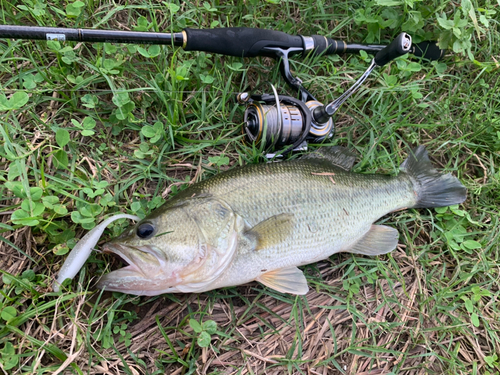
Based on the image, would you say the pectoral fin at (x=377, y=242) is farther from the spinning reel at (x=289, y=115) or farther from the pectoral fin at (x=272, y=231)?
the spinning reel at (x=289, y=115)

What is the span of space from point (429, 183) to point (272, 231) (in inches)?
63.5

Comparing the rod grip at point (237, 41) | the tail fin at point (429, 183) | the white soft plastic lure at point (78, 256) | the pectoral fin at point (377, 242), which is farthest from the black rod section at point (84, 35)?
the tail fin at point (429, 183)

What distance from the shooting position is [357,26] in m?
3.26

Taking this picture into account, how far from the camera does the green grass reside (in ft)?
7.31

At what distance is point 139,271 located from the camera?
76.4 inches

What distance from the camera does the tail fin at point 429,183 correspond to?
282 cm

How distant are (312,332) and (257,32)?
245 cm

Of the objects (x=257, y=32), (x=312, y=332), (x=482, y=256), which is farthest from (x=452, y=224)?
(x=257, y=32)

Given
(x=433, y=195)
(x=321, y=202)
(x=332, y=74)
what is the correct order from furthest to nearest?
1. (x=332, y=74)
2. (x=433, y=195)
3. (x=321, y=202)

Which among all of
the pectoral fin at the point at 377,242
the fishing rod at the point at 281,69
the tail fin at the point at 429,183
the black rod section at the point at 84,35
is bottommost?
the pectoral fin at the point at 377,242

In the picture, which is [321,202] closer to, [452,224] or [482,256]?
[452,224]

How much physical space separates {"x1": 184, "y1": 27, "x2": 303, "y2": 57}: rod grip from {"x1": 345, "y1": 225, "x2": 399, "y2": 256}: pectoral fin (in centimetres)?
172

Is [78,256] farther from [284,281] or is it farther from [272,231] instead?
[284,281]

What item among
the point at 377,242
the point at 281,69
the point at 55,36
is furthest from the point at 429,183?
the point at 55,36
